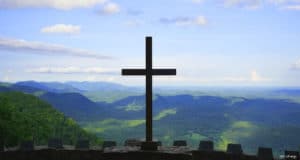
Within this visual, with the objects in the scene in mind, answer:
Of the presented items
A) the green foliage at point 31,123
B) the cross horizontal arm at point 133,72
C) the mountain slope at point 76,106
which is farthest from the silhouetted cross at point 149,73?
the mountain slope at point 76,106

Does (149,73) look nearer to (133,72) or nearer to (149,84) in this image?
(149,84)

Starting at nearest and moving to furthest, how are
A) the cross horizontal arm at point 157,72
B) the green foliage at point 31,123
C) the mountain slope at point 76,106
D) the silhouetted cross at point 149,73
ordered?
the silhouetted cross at point 149,73
the cross horizontal arm at point 157,72
the green foliage at point 31,123
the mountain slope at point 76,106

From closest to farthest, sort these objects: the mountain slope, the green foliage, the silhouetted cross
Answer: the silhouetted cross
the green foliage
the mountain slope

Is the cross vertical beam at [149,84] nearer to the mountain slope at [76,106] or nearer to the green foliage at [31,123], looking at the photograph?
the green foliage at [31,123]

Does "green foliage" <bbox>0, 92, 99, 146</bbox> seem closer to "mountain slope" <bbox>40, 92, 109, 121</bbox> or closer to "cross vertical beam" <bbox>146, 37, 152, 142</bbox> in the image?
"cross vertical beam" <bbox>146, 37, 152, 142</bbox>

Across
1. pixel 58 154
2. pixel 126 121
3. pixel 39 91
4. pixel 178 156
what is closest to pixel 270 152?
pixel 178 156

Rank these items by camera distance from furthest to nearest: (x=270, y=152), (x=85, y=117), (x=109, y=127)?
(x=85, y=117) < (x=109, y=127) < (x=270, y=152)

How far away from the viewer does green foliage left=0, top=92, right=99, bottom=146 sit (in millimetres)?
43094

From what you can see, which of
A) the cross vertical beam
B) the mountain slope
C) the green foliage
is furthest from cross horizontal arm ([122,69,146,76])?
the mountain slope

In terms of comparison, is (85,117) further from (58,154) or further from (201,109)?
(58,154)

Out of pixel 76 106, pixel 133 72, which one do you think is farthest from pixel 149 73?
pixel 76 106

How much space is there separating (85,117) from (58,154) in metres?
150

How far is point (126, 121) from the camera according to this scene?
15538 centimetres

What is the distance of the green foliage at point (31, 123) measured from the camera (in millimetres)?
43094
